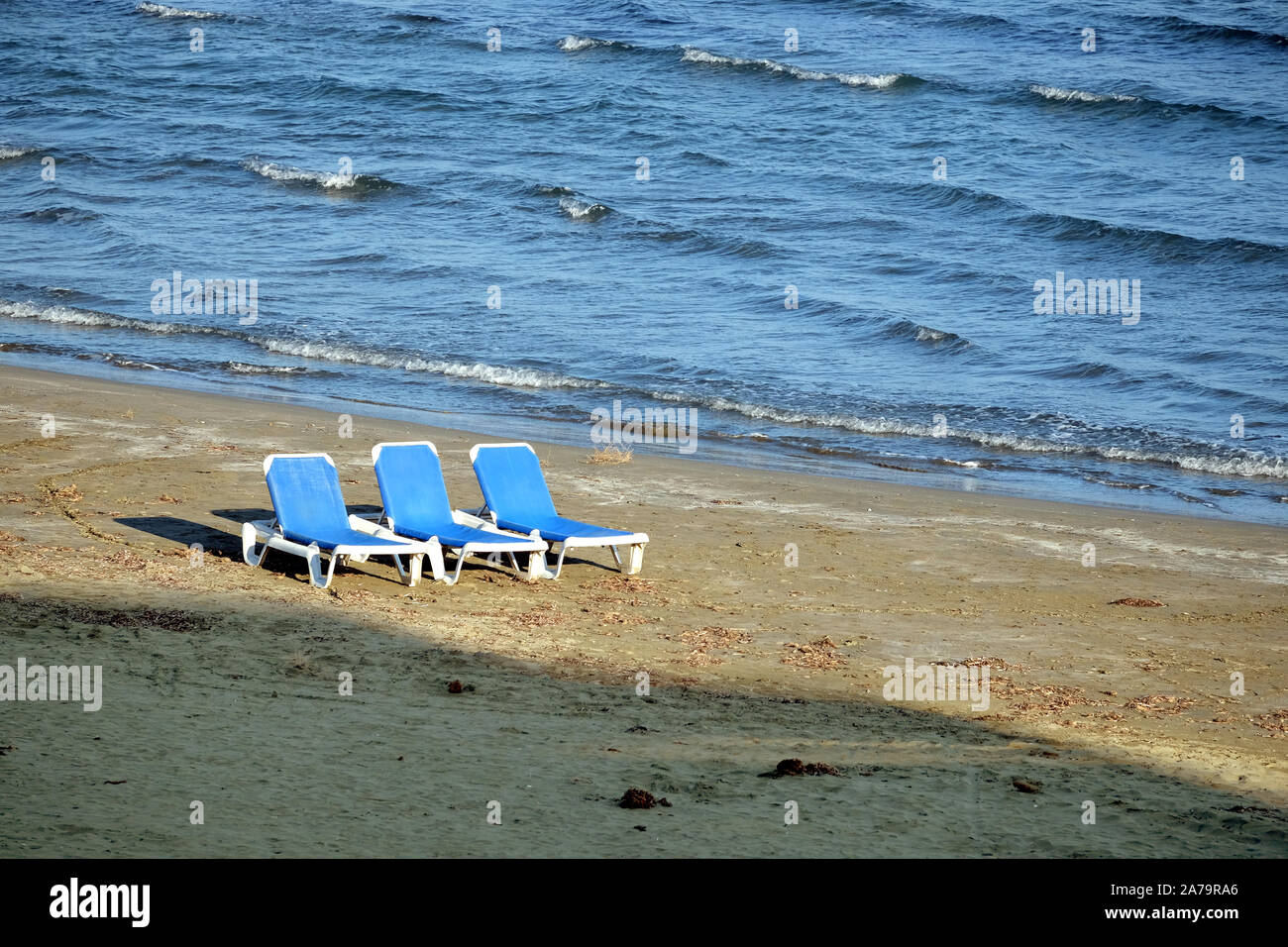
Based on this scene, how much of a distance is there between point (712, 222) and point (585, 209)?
279 cm

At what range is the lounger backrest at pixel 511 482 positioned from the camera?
34.9 ft

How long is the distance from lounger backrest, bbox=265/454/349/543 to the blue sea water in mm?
5825

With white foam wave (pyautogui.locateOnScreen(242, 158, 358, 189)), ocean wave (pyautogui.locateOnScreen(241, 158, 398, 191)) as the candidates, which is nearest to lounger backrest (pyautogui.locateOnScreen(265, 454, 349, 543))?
ocean wave (pyautogui.locateOnScreen(241, 158, 398, 191))

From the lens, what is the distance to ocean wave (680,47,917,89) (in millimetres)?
34688

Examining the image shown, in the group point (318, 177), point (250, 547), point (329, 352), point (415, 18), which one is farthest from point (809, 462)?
point (415, 18)

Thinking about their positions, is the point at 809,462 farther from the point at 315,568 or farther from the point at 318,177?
the point at 318,177

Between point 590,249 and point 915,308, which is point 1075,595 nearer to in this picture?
point 915,308

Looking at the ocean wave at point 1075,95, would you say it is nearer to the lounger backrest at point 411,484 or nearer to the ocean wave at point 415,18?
the ocean wave at point 415,18

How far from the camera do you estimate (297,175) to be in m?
31.8

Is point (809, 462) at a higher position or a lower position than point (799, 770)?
lower

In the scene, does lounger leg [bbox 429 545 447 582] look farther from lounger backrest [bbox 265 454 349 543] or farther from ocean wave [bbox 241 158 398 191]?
ocean wave [bbox 241 158 398 191]

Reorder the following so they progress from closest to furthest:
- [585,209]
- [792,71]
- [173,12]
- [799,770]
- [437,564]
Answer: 1. [799,770]
2. [437,564]
3. [585,209]
4. [792,71]
5. [173,12]

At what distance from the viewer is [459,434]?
1539 cm

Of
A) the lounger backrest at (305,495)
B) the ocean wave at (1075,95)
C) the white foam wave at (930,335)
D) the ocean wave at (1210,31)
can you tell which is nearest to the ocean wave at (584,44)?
the ocean wave at (1075,95)
